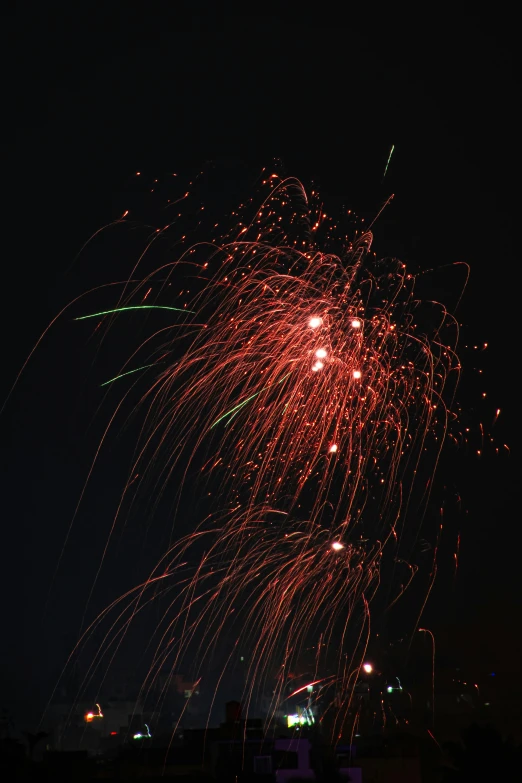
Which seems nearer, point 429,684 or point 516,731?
point 516,731

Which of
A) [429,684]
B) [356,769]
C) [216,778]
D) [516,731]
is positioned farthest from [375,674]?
[216,778]

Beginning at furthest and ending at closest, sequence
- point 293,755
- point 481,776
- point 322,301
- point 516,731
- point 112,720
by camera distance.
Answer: point 112,720, point 516,731, point 293,755, point 481,776, point 322,301

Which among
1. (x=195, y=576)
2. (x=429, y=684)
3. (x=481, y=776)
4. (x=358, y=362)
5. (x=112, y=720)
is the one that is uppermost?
(x=112, y=720)

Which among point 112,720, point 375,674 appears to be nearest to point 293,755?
point 375,674

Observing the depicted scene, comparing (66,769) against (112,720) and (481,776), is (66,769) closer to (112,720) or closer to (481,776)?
(481,776)

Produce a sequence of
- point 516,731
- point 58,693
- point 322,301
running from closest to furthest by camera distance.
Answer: point 322,301, point 516,731, point 58,693

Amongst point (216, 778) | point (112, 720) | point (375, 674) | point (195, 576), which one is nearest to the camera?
point (195, 576)

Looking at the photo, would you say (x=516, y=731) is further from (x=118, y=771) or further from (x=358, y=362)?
(x=358, y=362)

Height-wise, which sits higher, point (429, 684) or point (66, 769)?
point (429, 684)

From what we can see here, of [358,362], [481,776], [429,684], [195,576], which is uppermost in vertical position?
[429,684]
